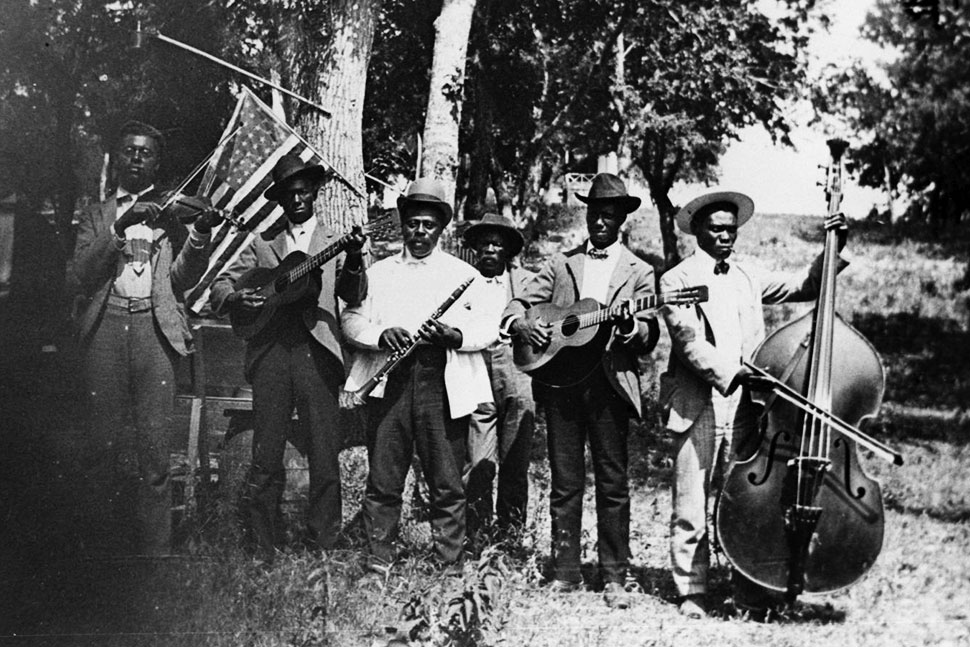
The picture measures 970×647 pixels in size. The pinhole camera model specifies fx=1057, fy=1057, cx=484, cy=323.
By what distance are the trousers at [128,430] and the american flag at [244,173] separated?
1.32ft

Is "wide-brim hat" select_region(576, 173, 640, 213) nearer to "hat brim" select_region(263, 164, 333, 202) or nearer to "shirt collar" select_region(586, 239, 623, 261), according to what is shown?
"shirt collar" select_region(586, 239, 623, 261)

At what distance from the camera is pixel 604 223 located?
5738 mm

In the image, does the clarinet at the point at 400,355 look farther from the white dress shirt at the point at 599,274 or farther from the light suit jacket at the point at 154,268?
the light suit jacket at the point at 154,268

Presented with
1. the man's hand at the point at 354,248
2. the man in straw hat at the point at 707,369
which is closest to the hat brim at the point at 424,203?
the man's hand at the point at 354,248

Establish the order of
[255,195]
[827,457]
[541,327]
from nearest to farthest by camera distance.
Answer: [827,457], [541,327], [255,195]

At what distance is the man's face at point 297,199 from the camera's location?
5926mm

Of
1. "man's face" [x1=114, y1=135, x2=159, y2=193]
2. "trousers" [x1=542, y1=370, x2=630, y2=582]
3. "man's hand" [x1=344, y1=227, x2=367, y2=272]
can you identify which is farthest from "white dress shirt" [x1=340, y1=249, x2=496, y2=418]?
"man's face" [x1=114, y1=135, x2=159, y2=193]

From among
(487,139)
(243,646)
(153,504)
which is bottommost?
(243,646)

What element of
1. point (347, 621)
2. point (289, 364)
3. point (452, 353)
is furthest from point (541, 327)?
point (347, 621)

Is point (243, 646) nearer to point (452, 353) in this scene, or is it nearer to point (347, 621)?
point (347, 621)

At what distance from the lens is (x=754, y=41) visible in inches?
284

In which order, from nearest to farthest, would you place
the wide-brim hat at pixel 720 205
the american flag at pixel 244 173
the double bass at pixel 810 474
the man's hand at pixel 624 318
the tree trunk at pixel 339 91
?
the double bass at pixel 810 474
the man's hand at pixel 624 318
the wide-brim hat at pixel 720 205
the american flag at pixel 244 173
the tree trunk at pixel 339 91

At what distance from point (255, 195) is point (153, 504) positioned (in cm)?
184

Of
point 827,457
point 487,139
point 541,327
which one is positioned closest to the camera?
point 827,457
